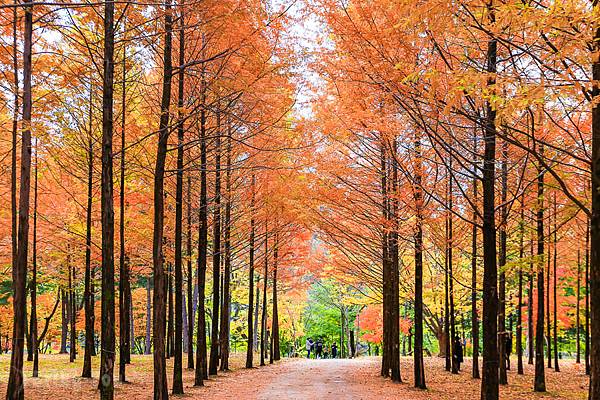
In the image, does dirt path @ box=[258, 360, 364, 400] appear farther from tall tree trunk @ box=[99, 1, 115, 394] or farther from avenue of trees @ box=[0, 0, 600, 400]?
tall tree trunk @ box=[99, 1, 115, 394]

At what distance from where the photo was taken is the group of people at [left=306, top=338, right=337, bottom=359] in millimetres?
44094

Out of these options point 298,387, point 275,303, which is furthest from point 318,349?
point 298,387

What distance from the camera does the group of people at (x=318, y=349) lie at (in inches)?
1736

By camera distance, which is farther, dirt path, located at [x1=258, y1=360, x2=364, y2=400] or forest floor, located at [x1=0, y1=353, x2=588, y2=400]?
forest floor, located at [x1=0, y1=353, x2=588, y2=400]

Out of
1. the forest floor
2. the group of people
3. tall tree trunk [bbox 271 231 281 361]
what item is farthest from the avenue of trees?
the group of people

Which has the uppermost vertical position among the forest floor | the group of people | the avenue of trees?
the avenue of trees

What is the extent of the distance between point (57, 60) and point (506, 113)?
10725 mm

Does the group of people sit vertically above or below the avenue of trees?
below

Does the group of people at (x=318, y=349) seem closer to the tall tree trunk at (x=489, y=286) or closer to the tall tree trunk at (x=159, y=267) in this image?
the tall tree trunk at (x=159, y=267)

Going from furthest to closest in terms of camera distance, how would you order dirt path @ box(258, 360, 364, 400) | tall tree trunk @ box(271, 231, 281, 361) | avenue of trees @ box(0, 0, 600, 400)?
tall tree trunk @ box(271, 231, 281, 361), dirt path @ box(258, 360, 364, 400), avenue of trees @ box(0, 0, 600, 400)

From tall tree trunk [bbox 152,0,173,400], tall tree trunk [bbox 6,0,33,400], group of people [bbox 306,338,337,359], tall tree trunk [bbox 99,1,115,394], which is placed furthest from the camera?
group of people [bbox 306,338,337,359]

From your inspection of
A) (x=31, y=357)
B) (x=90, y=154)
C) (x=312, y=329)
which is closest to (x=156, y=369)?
(x=90, y=154)

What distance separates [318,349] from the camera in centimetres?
4356

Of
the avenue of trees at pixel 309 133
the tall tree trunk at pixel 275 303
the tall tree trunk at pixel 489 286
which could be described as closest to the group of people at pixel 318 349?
the tall tree trunk at pixel 275 303
